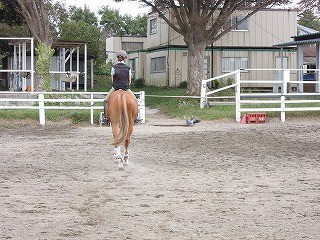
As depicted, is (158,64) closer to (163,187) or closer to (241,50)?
(241,50)

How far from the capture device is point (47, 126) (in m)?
21.3

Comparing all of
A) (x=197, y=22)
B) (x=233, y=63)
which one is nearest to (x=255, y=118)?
(x=197, y=22)

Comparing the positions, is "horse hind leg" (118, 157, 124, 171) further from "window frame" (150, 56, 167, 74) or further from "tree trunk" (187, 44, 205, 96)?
"window frame" (150, 56, 167, 74)

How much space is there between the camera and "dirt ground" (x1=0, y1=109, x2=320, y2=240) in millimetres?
7184

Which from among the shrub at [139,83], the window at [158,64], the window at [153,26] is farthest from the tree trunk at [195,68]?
the shrub at [139,83]

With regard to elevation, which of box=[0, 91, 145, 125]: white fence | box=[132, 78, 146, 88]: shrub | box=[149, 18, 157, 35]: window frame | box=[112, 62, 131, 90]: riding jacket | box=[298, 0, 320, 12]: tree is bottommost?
box=[0, 91, 145, 125]: white fence

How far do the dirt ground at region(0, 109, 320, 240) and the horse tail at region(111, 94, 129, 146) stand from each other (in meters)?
0.55

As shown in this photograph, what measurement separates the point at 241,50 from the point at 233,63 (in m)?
0.94

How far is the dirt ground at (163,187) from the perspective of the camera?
23.6 feet

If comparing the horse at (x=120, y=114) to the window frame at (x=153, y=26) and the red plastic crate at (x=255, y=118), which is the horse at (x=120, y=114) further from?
the window frame at (x=153, y=26)

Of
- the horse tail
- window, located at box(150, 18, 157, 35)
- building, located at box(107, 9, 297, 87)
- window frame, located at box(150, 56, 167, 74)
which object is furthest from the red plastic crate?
window, located at box(150, 18, 157, 35)

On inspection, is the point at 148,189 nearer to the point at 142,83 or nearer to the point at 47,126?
the point at 47,126

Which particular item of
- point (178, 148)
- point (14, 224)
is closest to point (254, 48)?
point (178, 148)

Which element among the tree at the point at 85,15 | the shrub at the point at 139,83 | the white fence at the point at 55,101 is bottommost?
the white fence at the point at 55,101
